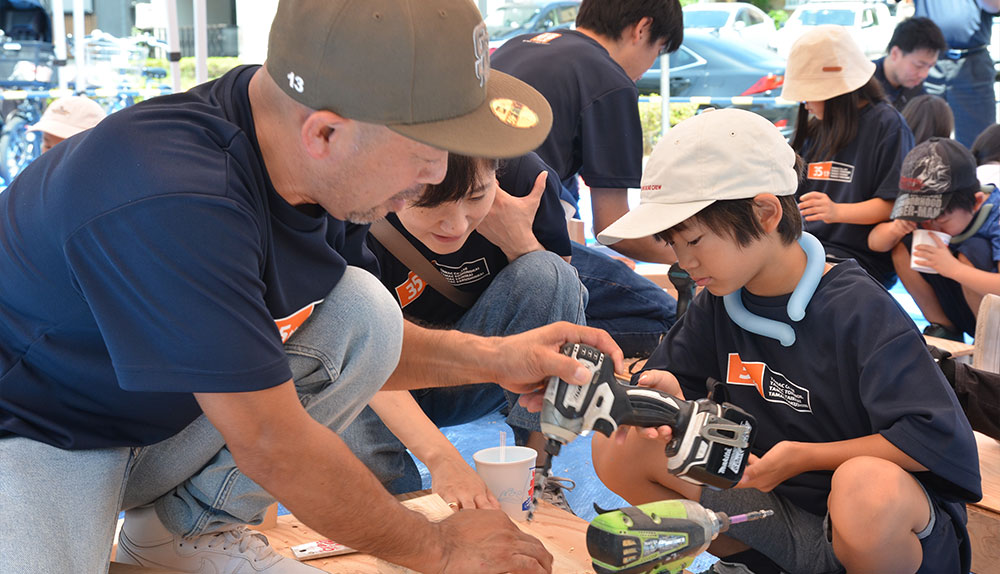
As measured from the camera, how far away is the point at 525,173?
8.44 ft

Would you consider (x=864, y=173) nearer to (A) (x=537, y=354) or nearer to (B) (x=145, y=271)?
(A) (x=537, y=354)

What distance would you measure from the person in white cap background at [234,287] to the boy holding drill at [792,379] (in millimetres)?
507

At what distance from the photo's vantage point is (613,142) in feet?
10.7

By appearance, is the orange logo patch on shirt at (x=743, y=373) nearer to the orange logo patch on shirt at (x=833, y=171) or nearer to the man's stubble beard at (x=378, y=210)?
the man's stubble beard at (x=378, y=210)

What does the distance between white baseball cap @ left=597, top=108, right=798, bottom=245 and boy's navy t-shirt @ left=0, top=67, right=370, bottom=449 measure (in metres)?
0.79

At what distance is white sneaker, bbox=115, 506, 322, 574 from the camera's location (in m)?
1.72

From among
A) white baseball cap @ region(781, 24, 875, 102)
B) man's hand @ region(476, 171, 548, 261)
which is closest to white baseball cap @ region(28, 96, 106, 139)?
man's hand @ region(476, 171, 548, 261)

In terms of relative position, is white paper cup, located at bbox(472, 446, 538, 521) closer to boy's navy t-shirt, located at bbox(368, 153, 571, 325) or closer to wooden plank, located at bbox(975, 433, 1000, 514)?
boy's navy t-shirt, located at bbox(368, 153, 571, 325)

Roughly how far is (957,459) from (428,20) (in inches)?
49.9

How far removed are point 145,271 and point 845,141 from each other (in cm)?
340

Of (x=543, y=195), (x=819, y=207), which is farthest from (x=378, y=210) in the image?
(x=819, y=207)

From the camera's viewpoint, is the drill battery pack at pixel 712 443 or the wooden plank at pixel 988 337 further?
the wooden plank at pixel 988 337

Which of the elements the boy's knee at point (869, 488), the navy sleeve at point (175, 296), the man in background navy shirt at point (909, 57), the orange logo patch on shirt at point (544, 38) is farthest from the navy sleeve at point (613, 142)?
the man in background navy shirt at point (909, 57)

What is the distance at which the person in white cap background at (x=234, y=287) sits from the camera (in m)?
1.23
